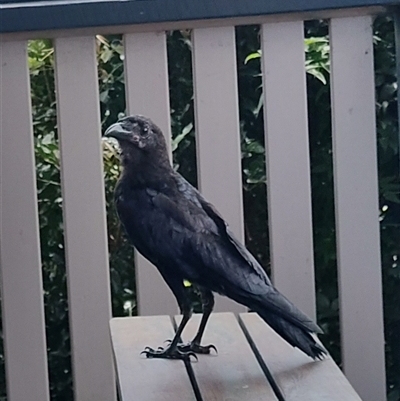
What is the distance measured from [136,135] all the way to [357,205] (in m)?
0.76

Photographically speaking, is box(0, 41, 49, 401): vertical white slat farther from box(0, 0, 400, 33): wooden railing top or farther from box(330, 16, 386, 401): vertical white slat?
box(330, 16, 386, 401): vertical white slat

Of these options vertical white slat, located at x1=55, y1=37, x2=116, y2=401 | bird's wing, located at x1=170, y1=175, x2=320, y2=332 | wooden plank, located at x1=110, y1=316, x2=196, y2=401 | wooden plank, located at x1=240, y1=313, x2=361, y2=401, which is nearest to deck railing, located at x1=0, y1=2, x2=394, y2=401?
vertical white slat, located at x1=55, y1=37, x2=116, y2=401

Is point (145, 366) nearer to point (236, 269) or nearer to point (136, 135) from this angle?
point (236, 269)

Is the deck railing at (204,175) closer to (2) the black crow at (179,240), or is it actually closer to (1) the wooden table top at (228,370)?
(1) the wooden table top at (228,370)

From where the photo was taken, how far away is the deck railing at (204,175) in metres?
2.14

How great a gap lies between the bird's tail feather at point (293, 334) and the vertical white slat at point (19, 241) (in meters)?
0.73

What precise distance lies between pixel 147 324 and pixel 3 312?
0.43m

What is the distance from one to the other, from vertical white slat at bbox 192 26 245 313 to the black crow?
505 mm

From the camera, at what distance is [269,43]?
215 cm

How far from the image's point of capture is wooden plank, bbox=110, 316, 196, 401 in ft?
5.08

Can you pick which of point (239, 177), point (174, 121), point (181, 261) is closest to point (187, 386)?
point (181, 261)

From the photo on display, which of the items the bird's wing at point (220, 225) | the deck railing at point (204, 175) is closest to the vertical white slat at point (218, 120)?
the deck railing at point (204, 175)

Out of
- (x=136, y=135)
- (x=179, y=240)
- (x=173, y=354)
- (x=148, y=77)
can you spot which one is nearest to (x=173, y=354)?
(x=173, y=354)

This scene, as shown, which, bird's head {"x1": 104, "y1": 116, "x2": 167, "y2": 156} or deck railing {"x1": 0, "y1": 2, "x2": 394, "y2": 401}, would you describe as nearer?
bird's head {"x1": 104, "y1": 116, "x2": 167, "y2": 156}
